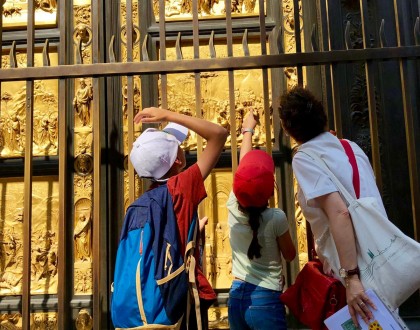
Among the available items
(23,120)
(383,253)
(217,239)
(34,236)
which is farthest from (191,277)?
(23,120)

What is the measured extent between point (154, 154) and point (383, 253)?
1043 mm

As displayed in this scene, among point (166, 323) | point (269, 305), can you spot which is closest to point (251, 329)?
point (269, 305)

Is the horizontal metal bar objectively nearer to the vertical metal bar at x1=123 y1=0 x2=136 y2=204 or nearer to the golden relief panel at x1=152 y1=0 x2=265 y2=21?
the vertical metal bar at x1=123 y1=0 x2=136 y2=204

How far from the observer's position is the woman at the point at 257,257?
2779 millimetres

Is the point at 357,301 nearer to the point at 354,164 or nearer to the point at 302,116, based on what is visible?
the point at 354,164

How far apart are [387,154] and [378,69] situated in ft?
2.12

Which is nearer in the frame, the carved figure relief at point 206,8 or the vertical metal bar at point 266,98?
the vertical metal bar at point 266,98

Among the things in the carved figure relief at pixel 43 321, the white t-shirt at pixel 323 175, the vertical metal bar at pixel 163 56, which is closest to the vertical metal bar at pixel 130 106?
the vertical metal bar at pixel 163 56

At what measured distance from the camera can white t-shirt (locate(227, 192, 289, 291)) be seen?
2836mm

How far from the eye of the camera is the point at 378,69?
162 inches

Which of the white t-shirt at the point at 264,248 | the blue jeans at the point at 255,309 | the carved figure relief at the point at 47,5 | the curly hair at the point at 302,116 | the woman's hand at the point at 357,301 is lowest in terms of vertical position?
the blue jeans at the point at 255,309

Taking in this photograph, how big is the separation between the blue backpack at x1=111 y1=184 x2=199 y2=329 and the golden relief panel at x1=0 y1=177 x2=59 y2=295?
6.78 ft

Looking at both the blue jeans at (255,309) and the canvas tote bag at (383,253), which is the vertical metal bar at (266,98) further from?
the canvas tote bag at (383,253)

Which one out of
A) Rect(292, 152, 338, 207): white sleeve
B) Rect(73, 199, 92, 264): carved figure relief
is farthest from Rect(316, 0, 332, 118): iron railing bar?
Rect(73, 199, 92, 264): carved figure relief
